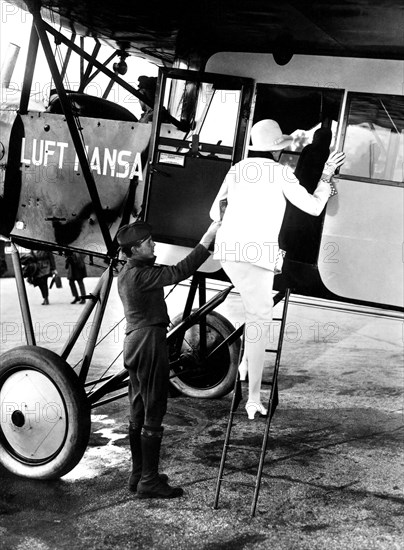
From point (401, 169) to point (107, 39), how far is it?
2.86 metres

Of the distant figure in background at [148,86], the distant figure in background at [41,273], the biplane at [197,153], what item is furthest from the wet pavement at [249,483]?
the distant figure in background at [41,273]

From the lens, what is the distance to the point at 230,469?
526 centimetres

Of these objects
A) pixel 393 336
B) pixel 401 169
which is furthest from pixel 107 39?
pixel 393 336

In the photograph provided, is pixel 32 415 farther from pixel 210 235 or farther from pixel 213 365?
pixel 213 365

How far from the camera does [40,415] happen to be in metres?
4.94

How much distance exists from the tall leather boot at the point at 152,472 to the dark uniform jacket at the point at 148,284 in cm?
68

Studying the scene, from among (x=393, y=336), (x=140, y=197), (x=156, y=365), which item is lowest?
(x=393, y=336)

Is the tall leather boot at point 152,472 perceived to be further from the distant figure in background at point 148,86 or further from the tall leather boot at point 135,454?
the distant figure in background at point 148,86

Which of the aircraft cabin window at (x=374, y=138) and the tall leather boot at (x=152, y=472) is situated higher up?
the aircraft cabin window at (x=374, y=138)

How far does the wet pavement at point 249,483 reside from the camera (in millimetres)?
4195

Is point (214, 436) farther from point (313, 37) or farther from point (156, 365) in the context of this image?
point (313, 37)

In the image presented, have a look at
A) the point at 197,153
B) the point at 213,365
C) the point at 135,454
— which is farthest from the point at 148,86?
the point at 213,365

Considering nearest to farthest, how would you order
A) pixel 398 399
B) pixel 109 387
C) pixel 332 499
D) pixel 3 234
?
pixel 332 499, pixel 109 387, pixel 3 234, pixel 398 399

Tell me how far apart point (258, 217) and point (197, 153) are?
2.78 feet
